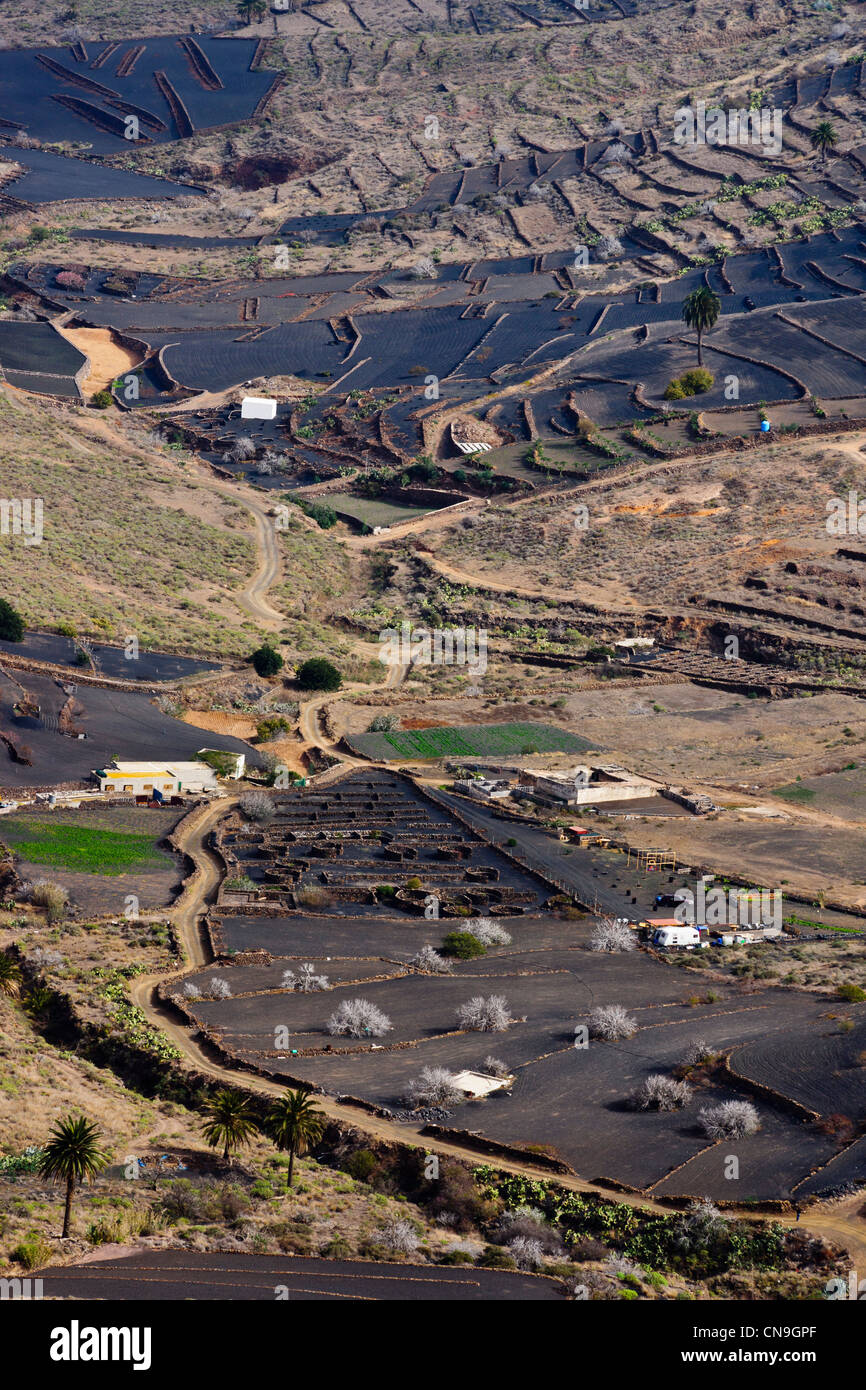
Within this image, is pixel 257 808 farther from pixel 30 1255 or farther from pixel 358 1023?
pixel 30 1255

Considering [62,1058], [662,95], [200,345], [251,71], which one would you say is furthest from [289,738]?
[251,71]

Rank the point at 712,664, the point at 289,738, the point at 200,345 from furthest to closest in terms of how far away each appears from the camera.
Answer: the point at 200,345 → the point at 712,664 → the point at 289,738

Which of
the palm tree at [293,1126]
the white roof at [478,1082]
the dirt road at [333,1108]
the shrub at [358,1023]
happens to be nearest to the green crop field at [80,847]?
the dirt road at [333,1108]

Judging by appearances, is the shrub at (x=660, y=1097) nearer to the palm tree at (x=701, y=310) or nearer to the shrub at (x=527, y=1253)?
the shrub at (x=527, y=1253)

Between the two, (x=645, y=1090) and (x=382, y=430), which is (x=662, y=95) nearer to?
(x=382, y=430)

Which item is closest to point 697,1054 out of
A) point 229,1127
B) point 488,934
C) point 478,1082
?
point 478,1082

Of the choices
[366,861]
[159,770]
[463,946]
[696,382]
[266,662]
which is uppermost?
[696,382]
